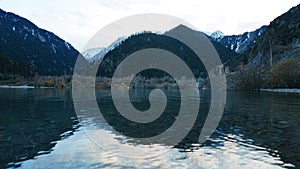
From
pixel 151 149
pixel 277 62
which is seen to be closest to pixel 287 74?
pixel 277 62

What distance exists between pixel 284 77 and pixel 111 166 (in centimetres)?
10259

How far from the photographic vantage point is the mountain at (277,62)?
103 meters

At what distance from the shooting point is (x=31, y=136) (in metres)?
23.9

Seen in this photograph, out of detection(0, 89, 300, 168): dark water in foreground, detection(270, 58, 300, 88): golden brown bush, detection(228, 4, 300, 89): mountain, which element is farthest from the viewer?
detection(228, 4, 300, 89): mountain

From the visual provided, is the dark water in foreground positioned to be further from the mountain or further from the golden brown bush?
the mountain

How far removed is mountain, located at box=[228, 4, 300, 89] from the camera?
103250mm

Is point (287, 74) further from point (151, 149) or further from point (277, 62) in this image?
point (151, 149)

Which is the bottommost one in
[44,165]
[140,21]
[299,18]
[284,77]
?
[44,165]

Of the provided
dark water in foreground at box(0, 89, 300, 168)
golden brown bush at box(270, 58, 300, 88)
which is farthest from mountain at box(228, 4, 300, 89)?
dark water in foreground at box(0, 89, 300, 168)

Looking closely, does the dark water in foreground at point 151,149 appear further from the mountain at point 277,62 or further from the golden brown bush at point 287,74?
the mountain at point 277,62

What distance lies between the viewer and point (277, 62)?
122438 millimetres

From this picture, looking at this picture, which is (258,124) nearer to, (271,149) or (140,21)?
(271,149)

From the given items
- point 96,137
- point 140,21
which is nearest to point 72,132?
point 96,137

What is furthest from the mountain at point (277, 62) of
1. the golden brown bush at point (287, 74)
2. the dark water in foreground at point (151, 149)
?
the dark water in foreground at point (151, 149)
